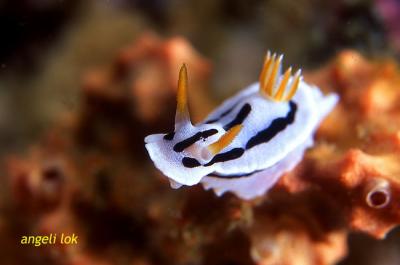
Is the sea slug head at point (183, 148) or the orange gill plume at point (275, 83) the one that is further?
the orange gill plume at point (275, 83)

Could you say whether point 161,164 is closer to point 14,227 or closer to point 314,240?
point 314,240

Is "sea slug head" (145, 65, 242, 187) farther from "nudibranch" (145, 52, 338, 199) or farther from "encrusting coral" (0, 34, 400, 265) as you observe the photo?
"encrusting coral" (0, 34, 400, 265)

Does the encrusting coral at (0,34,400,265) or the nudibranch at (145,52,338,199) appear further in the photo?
the encrusting coral at (0,34,400,265)

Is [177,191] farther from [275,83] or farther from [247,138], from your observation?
[275,83]

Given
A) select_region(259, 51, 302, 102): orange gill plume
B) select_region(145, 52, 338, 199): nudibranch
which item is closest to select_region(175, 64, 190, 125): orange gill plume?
select_region(145, 52, 338, 199): nudibranch

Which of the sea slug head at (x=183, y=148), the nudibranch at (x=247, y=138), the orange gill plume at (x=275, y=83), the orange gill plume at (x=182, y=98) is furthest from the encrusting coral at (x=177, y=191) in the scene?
the orange gill plume at (x=182, y=98)

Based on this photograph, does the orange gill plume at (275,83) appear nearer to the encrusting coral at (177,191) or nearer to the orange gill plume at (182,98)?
the encrusting coral at (177,191)
